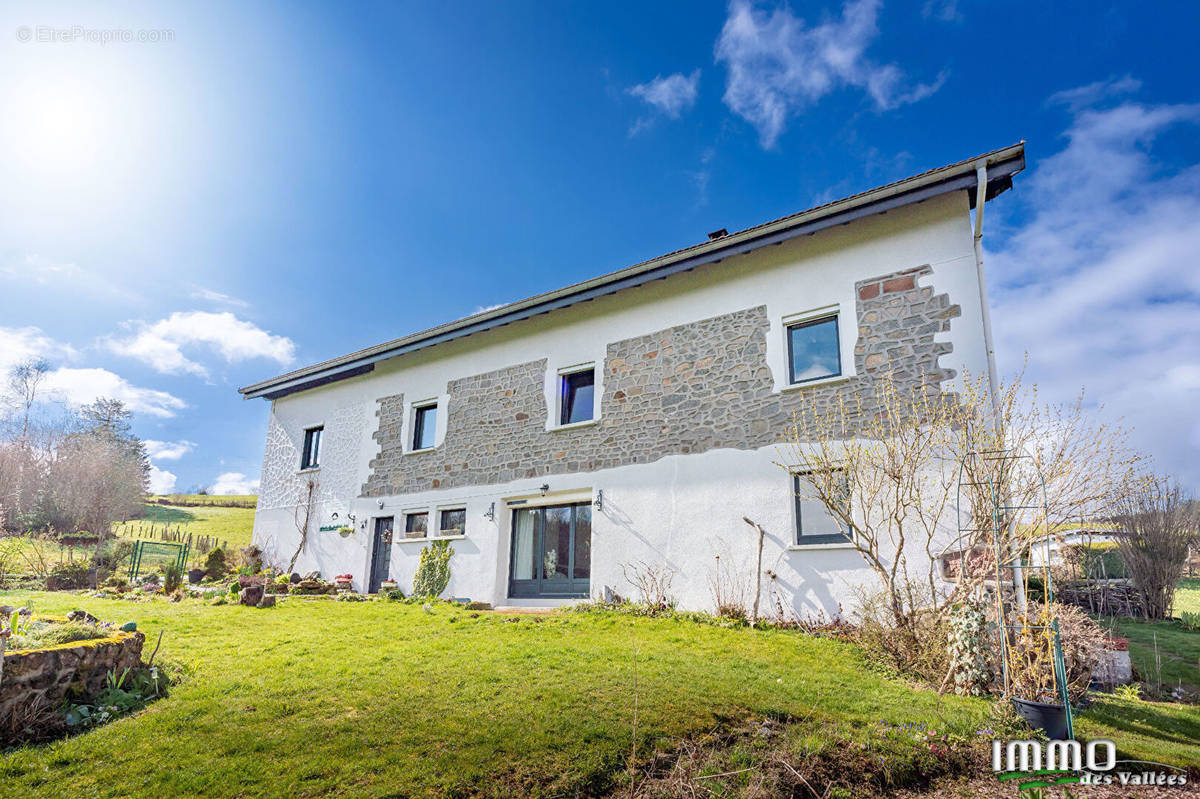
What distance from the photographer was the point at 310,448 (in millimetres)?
17844

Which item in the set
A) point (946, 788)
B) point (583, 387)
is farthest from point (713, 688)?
point (583, 387)

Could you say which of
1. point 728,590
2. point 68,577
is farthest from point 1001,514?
point 68,577

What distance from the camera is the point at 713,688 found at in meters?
5.88

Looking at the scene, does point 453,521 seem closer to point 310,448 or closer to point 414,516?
point 414,516

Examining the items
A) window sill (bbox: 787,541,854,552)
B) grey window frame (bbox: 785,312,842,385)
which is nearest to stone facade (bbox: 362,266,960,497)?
grey window frame (bbox: 785,312,842,385)

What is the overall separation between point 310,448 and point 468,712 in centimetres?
1458

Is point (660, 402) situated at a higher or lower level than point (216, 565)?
higher

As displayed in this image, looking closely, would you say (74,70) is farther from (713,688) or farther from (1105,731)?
(1105,731)

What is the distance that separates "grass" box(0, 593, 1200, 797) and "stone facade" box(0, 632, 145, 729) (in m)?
0.49

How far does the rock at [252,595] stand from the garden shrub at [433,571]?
282cm

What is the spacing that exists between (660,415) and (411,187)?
6.61 m

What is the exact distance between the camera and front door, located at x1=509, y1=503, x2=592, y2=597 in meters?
12.2

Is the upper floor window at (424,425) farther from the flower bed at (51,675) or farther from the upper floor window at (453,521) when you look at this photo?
the flower bed at (51,675)

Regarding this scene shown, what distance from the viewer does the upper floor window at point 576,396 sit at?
42.3 ft
